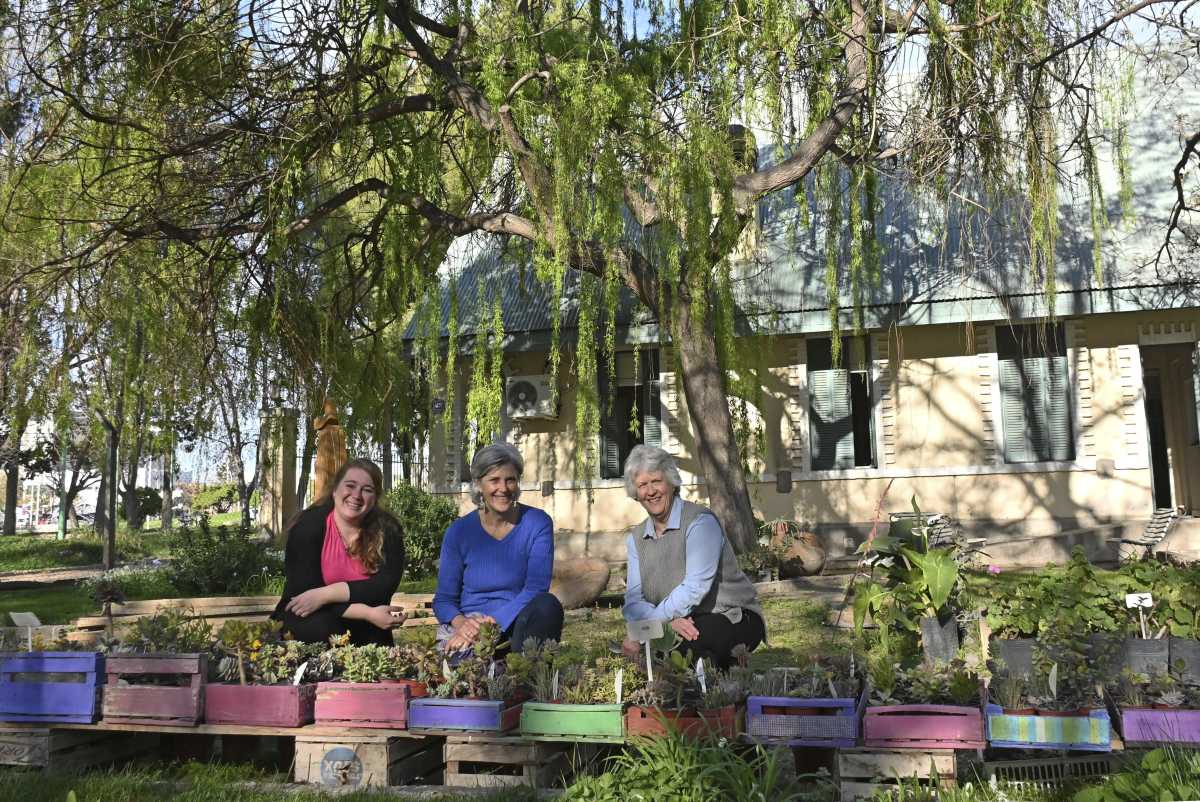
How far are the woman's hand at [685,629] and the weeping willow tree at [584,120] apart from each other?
4278mm

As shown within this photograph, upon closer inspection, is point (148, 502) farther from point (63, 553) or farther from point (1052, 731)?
point (1052, 731)

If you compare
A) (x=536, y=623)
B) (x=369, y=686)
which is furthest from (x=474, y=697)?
(x=536, y=623)

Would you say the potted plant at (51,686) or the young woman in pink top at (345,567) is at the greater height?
the young woman in pink top at (345,567)

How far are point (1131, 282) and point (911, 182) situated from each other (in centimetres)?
459

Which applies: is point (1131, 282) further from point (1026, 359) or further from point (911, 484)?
point (911, 484)

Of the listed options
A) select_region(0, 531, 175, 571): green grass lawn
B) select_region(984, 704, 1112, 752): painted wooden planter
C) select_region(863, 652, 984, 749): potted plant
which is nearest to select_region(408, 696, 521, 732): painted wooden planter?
select_region(863, 652, 984, 749): potted plant

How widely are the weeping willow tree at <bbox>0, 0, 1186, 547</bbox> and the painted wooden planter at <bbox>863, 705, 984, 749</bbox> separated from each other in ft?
15.7

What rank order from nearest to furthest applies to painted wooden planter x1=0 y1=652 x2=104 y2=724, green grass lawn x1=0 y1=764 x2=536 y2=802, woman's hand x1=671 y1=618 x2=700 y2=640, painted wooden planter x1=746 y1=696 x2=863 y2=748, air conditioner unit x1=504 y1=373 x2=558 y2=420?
painted wooden planter x1=746 y1=696 x2=863 y2=748 → green grass lawn x1=0 y1=764 x2=536 y2=802 → painted wooden planter x1=0 y1=652 x2=104 y2=724 → woman's hand x1=671 y1=618 x2=700 y2=640 → air conditioner unit x1=504 y1=373 x2=558 y2=420

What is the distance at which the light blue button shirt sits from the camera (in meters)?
4.62

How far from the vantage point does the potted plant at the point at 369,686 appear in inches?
158

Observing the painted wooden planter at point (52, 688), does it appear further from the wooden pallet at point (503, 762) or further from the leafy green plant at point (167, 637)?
the wooden pallet at point (503, 762)

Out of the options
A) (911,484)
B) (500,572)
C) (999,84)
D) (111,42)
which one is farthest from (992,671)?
(911,484)

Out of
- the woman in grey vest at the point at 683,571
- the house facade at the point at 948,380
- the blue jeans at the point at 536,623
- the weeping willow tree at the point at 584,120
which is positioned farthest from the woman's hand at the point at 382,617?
the house facade at the point at 948,380

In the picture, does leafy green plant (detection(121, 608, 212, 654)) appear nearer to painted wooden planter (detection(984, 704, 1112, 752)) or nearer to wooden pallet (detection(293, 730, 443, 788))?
wooden pallet (detection(293, 730, 443, 788))
